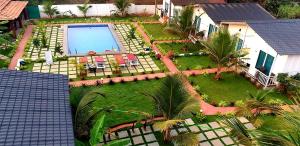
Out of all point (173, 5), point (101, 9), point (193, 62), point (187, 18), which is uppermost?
point (173, 5)

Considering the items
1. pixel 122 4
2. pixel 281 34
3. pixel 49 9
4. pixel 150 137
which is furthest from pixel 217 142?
pixel 49 9

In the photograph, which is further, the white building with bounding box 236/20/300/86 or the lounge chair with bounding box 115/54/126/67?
the lounge chair with bounding box 115/54/126/67

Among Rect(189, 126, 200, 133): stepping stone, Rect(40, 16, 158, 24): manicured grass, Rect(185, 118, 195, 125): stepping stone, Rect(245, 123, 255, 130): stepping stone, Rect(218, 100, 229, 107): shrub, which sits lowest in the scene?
Rect(245, 123, 255, 130): stepping stone

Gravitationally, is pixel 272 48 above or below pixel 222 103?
above

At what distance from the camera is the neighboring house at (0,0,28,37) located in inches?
923

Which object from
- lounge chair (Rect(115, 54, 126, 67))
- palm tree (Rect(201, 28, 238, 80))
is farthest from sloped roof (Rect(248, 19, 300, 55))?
lounge chair (Rect(115, 54, 126, 67))

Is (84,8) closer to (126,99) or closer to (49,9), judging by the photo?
(49,9)

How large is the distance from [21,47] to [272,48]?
18162 mm

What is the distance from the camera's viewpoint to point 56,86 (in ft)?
33.2

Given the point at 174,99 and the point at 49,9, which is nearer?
the point at 174,99

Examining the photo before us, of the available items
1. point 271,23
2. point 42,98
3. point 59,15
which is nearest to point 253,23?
point 271,23

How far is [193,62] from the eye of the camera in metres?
21.2

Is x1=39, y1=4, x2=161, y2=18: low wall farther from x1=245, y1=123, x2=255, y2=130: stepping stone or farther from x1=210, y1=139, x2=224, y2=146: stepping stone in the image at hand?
x1=210, y1=139, x2=224, y2=146: stepping stone

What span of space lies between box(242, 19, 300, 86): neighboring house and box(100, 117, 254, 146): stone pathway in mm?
5336
